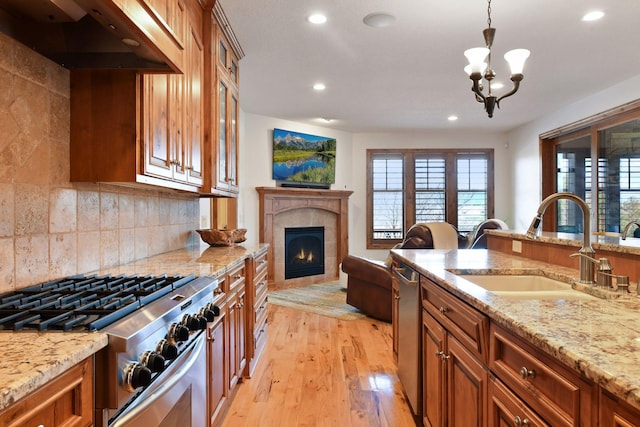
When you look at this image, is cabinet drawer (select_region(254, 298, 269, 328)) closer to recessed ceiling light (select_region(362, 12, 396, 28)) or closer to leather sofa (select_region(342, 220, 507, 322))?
leather sofa (select_region(342, 220, 507, 322))

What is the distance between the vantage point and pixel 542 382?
37.9 inches

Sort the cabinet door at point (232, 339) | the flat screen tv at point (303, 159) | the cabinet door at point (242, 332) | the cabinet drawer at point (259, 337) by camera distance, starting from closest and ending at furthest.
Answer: the cabinet door at point (232, 339)
the cabinet door at point (242, 332)
the cabinet drawer at point (259, 337)
the flat screen tv at point (303, 159)

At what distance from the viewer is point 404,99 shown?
5156 mm

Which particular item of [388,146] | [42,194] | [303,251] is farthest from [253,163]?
[42,194]

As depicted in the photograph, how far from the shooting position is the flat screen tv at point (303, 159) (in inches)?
247

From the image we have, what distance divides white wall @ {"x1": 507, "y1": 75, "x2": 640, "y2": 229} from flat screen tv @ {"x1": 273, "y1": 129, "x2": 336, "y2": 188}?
3.19 m

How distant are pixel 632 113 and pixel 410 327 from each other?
407cm

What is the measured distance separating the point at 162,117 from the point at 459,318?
165cm

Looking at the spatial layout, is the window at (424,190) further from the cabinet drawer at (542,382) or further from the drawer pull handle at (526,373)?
the drawer pull handle at (526,373)

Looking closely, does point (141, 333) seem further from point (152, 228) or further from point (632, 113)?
point (632, 113)

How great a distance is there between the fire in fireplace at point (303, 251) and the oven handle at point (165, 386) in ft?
15.7

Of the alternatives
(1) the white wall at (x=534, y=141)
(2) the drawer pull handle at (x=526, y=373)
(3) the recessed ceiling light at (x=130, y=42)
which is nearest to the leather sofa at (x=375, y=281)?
(1) the white wall at (x=534, y=141)

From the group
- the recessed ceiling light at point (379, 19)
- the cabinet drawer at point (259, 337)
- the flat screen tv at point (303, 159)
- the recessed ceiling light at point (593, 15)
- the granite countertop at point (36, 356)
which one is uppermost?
the recessed ceiling light at point (593, 15)

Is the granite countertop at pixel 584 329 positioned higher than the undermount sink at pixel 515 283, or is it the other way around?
the granite countertop at pixel 584 329
